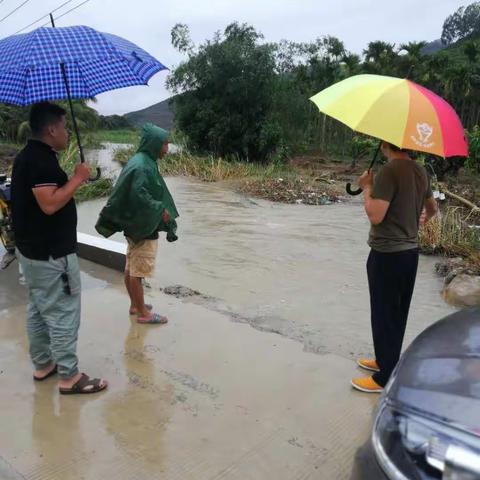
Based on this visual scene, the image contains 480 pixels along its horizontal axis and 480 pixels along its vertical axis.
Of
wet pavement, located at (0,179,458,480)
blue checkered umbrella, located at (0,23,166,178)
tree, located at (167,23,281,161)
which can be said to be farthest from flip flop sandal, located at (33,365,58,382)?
tree, located at (167,23,281,161)

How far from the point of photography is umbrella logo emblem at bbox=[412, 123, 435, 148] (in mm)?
2613

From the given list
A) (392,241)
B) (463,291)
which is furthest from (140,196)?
(463,291)

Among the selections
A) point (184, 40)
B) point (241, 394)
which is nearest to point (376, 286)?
point (241, 394)

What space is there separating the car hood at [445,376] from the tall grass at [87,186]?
11360 mm

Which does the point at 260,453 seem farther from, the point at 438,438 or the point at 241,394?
the point at 438,438

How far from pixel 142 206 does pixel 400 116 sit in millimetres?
1957

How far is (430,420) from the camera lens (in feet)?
4.94

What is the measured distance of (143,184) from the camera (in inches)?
149

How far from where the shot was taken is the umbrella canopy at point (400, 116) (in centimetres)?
262

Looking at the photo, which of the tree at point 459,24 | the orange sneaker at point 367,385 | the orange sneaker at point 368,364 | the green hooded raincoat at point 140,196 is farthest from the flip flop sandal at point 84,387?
the tree at point 459,24

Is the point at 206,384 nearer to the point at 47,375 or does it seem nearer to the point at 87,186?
the point at 47,375

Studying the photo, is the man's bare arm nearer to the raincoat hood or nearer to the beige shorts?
the raincoat hood

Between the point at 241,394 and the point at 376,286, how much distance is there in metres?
1.05

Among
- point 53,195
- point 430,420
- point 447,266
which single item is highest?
point 53,195
